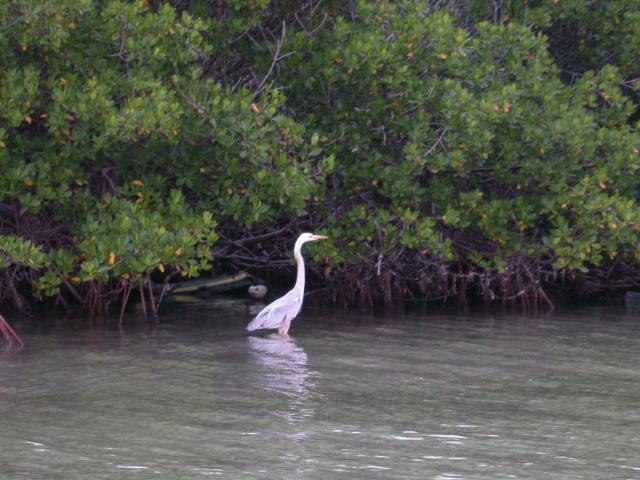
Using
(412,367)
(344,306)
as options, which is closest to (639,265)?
(344,306)

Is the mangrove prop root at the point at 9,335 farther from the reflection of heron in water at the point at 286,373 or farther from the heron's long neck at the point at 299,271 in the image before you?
the heron's long neck at the point at 299,271

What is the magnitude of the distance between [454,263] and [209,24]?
407 cm

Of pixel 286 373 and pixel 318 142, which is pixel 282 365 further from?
pixel 318 142

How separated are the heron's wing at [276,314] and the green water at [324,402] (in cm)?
21

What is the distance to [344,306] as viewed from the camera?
12.6 m

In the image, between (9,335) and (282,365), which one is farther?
(9,335)

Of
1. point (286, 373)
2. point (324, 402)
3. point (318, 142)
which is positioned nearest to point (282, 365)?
point (286, 373)

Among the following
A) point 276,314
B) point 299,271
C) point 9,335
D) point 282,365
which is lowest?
point 282,365

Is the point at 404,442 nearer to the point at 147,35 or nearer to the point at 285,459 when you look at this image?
the point at 285,459

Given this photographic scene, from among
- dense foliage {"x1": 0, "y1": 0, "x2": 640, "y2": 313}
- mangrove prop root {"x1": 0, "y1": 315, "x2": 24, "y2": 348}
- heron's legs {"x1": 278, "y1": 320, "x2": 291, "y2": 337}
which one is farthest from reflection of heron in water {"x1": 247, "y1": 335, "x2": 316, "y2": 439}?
mangrove prop root {"x1": 0, "y1": 315, "x2": 24, "y2": 348}

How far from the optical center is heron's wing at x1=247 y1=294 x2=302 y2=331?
410 inches

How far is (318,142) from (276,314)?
1710 millimetres

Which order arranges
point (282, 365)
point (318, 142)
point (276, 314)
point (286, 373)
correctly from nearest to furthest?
point (286, 373) → point (282, 365) → point (276, 314) → point (318, 142)

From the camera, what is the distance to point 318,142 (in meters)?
11.0
